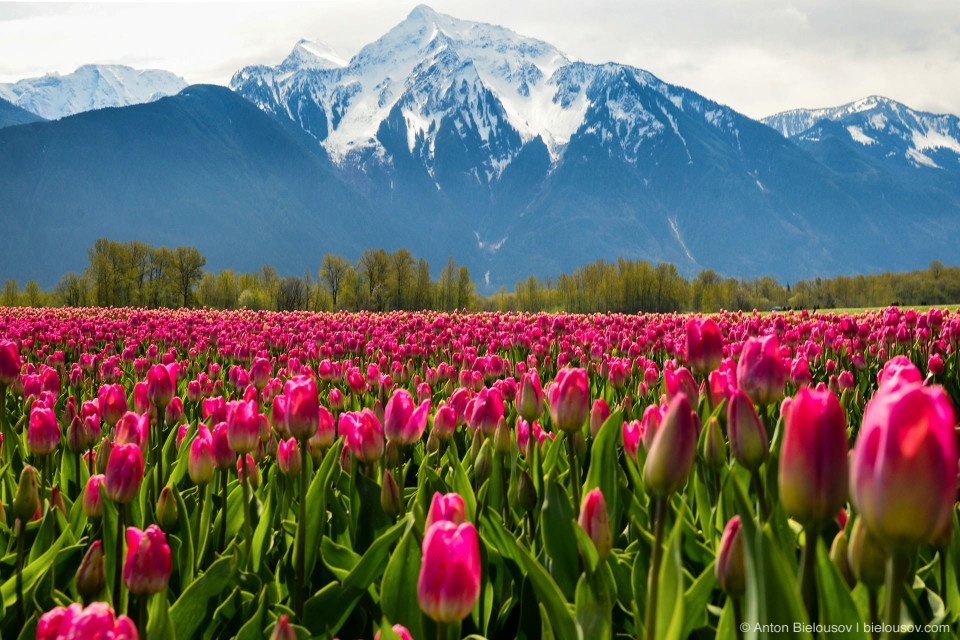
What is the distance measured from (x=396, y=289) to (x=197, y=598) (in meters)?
80.5

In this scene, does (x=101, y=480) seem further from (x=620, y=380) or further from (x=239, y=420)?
(x=620, y=380)

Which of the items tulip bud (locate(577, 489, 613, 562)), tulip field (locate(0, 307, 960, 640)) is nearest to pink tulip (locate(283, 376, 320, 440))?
tulip field (locate(0, 307, 960, 640))

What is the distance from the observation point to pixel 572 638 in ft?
5.09

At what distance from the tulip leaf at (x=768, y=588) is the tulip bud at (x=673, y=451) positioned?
0.37m

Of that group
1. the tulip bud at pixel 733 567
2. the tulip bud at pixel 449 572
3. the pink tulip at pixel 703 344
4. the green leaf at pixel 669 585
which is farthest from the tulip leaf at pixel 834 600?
the pink tulip at pixel 703 344

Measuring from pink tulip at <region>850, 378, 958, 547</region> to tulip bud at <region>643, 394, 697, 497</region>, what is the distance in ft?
1.82

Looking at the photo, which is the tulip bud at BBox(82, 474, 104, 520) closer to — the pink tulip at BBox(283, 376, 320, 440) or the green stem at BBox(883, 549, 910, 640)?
the pink tulip at BBox(283, 376, 320, 440)

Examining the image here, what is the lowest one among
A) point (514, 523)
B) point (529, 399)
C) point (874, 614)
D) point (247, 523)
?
point (514, 523)

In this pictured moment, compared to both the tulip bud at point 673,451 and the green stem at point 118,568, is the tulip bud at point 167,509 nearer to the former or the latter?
the green stem at point 118,568

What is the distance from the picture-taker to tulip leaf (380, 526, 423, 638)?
185 cm

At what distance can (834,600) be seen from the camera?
1.43m

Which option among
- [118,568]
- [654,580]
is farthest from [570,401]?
[118,568]

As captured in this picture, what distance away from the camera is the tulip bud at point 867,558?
1417mm

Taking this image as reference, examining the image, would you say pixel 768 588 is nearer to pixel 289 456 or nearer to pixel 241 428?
pixel 241 428
